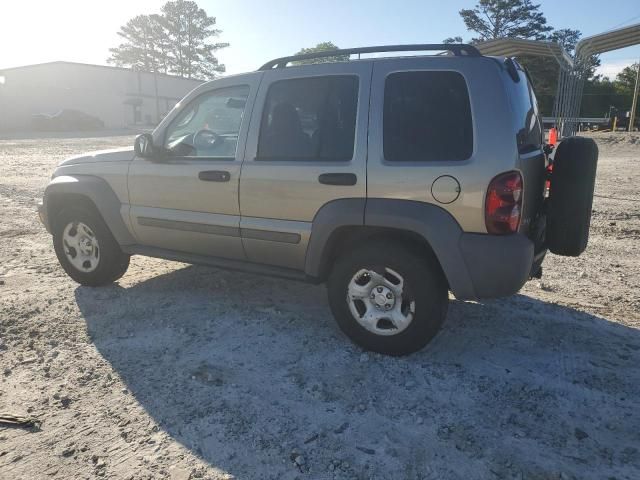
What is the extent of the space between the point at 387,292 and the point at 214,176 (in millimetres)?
1626

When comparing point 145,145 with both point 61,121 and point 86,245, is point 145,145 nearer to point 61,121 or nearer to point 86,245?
point 86,245

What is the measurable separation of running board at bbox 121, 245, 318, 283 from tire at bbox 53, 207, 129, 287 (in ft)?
0.69

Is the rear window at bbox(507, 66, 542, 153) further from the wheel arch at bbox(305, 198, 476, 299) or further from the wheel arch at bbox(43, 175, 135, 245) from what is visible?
the wheel arch at bbox(43, 175, 135, 245)

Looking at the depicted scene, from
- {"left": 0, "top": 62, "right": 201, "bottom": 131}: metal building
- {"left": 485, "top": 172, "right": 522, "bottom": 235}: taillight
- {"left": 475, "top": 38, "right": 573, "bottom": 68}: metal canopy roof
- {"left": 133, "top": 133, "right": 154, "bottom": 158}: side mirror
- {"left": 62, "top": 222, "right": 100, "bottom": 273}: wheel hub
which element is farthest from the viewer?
{"left": 0, "top": 62, "right": 201, "bottom": 131}: metal building

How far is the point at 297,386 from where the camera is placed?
10.1 feet

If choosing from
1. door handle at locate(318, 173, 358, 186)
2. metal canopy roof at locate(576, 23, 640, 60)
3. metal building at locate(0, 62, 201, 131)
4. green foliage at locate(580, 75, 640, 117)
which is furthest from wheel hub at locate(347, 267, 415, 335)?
green foliage at locate(580, 75, 640, 117)

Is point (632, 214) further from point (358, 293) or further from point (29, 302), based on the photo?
point (29, 302)

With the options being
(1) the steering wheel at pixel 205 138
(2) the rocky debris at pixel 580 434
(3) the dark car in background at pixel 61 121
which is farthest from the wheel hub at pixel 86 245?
(3) the dark car in background at pixel 61 121

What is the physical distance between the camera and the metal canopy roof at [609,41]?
56.4 feet

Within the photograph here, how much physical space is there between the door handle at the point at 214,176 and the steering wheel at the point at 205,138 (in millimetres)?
259

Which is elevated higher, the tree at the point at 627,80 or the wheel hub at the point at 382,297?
the tree at the point at 627,80

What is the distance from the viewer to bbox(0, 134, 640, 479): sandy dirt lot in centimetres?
243

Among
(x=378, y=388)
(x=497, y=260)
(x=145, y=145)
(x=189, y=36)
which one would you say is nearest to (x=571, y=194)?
(x=497, y=260)

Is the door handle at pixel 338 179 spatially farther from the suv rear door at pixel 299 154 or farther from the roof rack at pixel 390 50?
the roof rack at pixel 390 50
